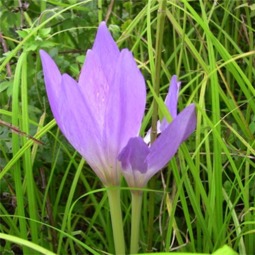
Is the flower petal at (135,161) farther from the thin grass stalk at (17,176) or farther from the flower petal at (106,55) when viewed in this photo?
the thin grass stalk at (17,176)

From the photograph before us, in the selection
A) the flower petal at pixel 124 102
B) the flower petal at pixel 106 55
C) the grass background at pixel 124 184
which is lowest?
→ the grass background at pixel 124 184

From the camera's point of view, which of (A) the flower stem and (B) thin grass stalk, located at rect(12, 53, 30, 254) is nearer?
(A) the flower stem

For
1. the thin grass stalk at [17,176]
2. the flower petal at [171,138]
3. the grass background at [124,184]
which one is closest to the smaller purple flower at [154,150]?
the flower petal at [171,138]

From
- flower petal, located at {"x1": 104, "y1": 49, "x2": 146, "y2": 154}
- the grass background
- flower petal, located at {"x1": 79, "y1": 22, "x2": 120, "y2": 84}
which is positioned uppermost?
flower petal, located at {"x1": 79, "y1": 22, "x2": 120, "y2": 84}

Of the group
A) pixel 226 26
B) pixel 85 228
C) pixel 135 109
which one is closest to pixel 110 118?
pixel 135 109

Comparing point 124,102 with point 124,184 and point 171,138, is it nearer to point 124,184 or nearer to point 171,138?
point 171,138

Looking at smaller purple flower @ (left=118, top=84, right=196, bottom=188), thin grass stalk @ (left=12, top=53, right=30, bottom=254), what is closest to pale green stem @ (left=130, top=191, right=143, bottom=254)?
smaller purple flower @ (left=118, top=84, right=196, bottom=188)

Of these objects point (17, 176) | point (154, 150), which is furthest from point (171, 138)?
point (17, 176)

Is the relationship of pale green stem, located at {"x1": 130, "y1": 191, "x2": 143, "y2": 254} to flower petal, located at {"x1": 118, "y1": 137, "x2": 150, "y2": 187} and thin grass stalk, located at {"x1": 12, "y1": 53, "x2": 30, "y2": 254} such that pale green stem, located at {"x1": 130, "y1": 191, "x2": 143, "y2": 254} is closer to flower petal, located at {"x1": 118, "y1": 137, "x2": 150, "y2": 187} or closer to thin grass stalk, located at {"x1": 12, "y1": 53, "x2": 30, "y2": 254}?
flower petal, located at {"x1": 118, "y1": 137, "x2": 150, "y2": 187}
